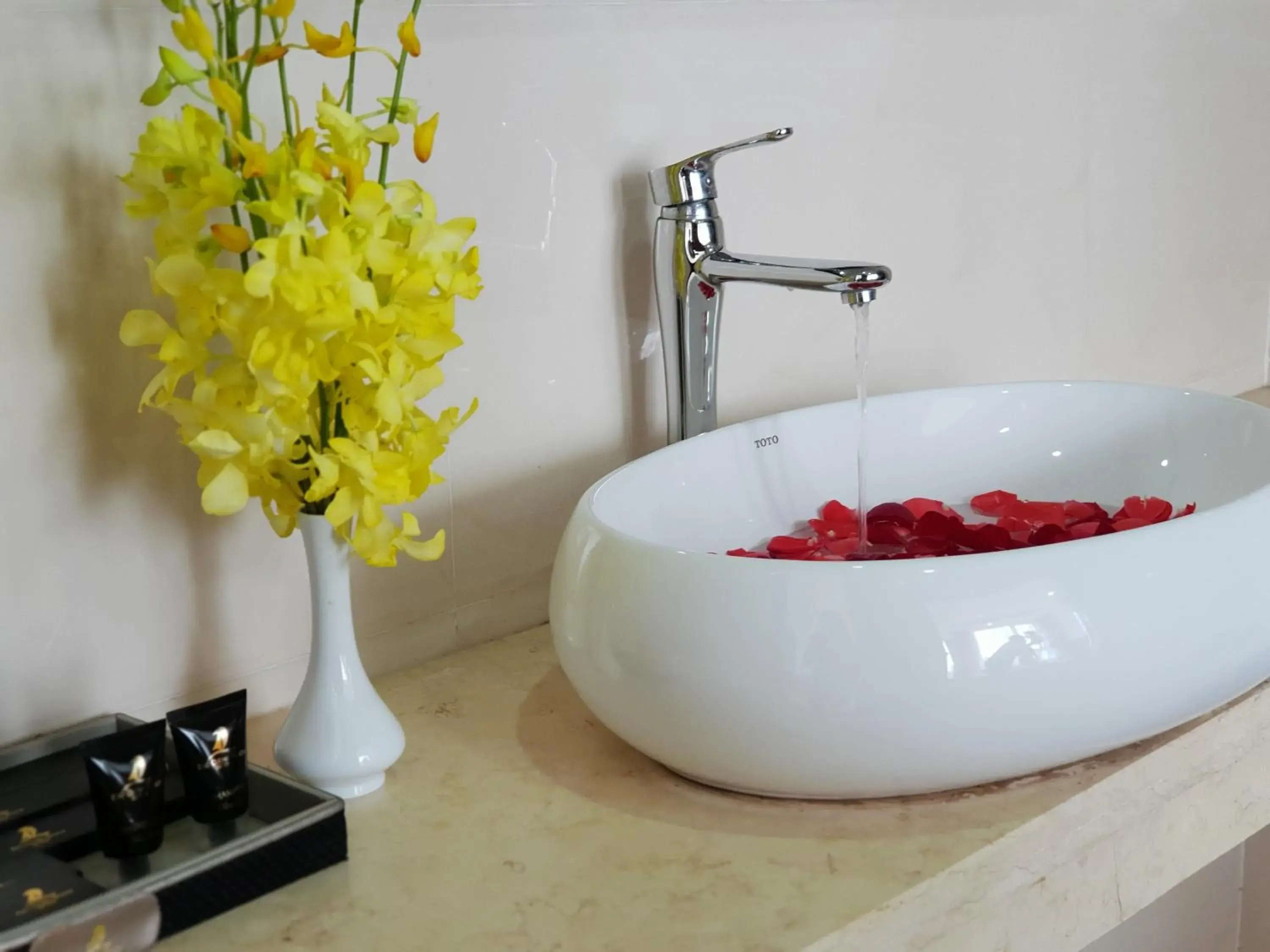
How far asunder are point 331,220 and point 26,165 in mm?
201

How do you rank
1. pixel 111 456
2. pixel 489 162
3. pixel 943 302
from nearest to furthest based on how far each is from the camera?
pixel 111 456, pixel 489 162, pixel 943 302

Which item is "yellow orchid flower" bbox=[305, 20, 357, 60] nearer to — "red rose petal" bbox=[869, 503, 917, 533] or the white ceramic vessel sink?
the white ceramic vessel sink

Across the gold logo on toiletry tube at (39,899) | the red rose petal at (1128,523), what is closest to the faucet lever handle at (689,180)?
the red rose petal at (1128,523)

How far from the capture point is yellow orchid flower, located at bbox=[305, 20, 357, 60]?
743 mm

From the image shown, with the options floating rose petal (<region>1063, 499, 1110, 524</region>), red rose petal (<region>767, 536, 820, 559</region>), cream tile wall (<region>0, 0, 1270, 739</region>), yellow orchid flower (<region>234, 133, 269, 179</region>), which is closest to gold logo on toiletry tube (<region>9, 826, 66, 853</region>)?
cream tile wall (<region>0, 0, 1270, 739</region>)

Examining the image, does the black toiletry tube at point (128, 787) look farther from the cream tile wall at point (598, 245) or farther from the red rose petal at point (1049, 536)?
the red rose petal at point (1049, 536)

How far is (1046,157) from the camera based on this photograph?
4.89 feet

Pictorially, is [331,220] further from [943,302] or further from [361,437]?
[943,302]

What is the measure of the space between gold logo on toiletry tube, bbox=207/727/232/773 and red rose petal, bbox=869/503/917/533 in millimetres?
490

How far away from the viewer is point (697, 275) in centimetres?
107

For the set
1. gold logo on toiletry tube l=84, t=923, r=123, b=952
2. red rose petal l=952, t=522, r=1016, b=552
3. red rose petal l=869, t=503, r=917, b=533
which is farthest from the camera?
red rose petal l=869, t=503, r=917, b=533

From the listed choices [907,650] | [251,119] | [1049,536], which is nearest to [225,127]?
[251,119]

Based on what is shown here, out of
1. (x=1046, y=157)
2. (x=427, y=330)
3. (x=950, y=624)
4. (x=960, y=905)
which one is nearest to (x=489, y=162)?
(x=427, y=330)

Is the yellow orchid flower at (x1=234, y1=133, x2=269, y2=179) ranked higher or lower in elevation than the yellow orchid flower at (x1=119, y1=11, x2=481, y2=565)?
higher
